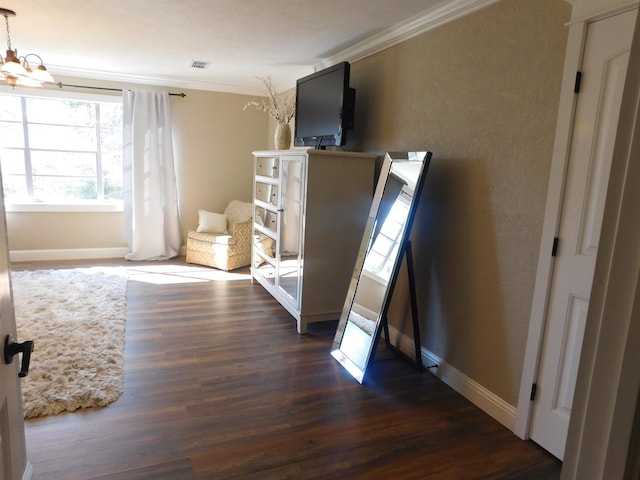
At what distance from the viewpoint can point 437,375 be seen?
275cm

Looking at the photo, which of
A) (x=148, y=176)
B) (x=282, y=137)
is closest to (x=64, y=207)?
(x=148, y=176)

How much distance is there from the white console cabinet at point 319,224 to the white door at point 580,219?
168cm

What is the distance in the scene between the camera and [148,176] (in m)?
5.39

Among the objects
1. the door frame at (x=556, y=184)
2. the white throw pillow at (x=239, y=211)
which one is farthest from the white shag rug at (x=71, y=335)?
the door frame at (x=556, y=184)

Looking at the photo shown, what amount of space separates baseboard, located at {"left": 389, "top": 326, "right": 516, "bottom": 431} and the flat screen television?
1.75 m

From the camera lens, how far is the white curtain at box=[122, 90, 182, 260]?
5.28 m

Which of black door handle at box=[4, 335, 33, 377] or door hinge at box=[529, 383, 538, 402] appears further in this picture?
door hinge at box=[529, 383, 538, 402]

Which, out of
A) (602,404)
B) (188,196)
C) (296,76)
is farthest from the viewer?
(188,196)

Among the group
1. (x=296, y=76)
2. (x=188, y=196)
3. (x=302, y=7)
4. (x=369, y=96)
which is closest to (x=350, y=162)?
(x=369, y=96)

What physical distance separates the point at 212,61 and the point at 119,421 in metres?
3.54

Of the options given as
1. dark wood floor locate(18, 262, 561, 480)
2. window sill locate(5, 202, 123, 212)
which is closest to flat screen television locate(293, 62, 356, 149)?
dark wood floor locate(18, 262, 561, 480)

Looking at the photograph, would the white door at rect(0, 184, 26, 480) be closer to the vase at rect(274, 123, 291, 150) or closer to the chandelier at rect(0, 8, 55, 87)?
the chandelier at rect(0, 8, 55, 87)

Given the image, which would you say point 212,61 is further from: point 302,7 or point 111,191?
point 111,191

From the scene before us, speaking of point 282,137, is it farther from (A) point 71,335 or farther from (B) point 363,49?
(A) point 71,335
